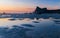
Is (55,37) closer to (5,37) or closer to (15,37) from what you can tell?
(15,37)

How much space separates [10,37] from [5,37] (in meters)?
0.36

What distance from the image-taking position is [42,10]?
71812mm

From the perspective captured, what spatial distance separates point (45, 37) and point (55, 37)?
0.71 m

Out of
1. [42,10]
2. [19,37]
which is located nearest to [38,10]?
[42,10]

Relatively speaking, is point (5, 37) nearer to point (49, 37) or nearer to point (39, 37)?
point (39, 37)

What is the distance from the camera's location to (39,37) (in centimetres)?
1024

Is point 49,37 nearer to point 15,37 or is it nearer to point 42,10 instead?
point 15,37

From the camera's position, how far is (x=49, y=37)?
10266 millimetres

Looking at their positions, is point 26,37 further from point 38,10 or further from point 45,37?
point 38,10

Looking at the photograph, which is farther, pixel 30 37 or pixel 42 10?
pixel 42 10

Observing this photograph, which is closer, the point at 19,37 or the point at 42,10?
the point at 19,37

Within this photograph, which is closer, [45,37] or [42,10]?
[45,37]

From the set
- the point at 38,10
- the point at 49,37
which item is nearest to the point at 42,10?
the point at 38,10

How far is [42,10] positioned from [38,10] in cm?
226
